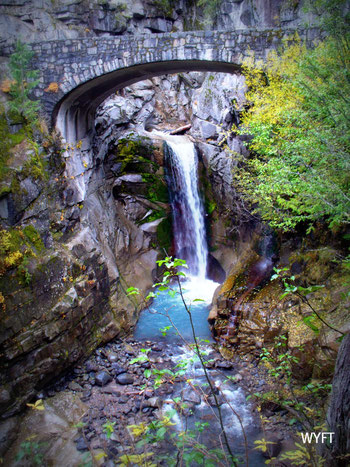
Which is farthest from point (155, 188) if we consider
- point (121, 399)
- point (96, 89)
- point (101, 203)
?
point (121, 399)

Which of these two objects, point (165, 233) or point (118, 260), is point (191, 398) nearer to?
point (118, 260)

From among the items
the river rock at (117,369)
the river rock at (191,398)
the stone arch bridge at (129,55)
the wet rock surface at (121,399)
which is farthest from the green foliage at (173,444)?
the stone arch bridge at (129,55)

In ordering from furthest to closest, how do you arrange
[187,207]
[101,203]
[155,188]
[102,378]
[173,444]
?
1. [187,207]
2. [155,188]
3. [101,203]
4. [102,378]
5. [173,444]

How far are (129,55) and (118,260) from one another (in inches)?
291

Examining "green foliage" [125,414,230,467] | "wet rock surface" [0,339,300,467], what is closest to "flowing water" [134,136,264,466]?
"wet rock surface" [0,339,300,467]

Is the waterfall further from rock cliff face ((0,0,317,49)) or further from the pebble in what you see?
the pebble

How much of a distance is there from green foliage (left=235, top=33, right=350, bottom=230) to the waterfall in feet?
16.6

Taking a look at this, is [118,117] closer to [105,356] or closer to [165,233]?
[165,233]

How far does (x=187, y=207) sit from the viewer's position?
14656 millimetres

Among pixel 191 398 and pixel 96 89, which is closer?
pixel 191 398

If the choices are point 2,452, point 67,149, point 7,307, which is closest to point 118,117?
point 67,149

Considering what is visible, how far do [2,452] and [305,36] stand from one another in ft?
40.7

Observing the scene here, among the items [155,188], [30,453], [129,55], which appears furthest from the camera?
[155,188]

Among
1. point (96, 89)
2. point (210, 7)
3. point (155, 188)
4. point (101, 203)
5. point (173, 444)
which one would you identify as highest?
point (210, 7)
